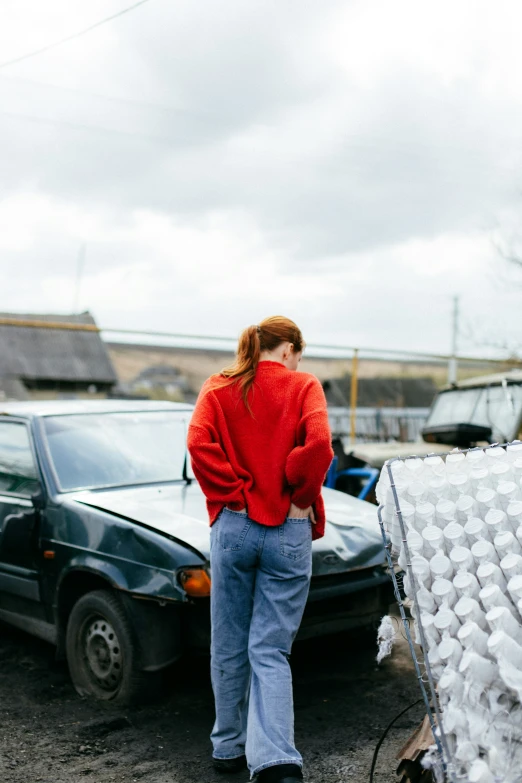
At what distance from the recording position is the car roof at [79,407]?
196 inches

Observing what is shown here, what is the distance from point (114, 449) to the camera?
4.86 m

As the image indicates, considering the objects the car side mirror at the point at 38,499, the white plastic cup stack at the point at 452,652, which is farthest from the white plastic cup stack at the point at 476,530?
the car side mirror at the point at 38,499

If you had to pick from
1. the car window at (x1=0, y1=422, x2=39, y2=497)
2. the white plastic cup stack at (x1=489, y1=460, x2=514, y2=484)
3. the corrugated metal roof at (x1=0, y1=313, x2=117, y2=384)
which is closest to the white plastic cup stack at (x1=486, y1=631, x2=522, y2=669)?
the white plastic cup stack at (x1=489, y1=460, x2=514, y2=484)

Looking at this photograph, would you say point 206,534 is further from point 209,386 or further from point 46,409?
point 46,409

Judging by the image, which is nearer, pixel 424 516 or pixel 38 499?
pixel 424 516

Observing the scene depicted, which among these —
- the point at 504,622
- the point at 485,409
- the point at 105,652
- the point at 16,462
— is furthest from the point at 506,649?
the point at 485,409

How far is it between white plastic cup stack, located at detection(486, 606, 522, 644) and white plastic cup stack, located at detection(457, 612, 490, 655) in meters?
0.04

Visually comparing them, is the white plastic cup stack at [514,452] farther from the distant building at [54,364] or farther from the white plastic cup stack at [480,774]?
the distant building at [54,364]

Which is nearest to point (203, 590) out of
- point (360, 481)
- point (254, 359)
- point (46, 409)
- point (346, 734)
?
point (346, 734)

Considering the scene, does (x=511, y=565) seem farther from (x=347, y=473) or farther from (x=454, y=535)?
(x=347, y=473)

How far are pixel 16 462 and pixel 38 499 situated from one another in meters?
0.49

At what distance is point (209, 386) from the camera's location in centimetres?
319

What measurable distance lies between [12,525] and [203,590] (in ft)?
5.13

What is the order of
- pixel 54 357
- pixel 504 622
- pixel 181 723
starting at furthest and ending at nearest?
1. pixel 54 357
2. pixel 181 723
3. pixel 504 622
